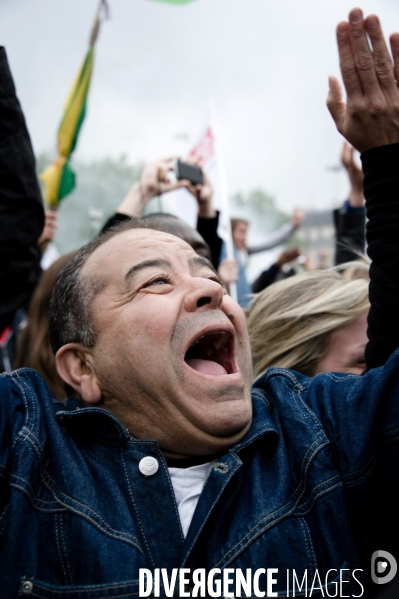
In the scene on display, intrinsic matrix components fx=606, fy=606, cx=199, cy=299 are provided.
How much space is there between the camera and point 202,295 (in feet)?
5.98

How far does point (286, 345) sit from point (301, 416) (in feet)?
3.12

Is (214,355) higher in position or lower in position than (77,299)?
lower

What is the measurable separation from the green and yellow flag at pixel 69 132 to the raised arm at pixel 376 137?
3.61m

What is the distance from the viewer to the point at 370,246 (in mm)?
1833

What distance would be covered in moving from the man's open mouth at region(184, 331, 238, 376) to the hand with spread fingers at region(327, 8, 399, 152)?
730 millimetres

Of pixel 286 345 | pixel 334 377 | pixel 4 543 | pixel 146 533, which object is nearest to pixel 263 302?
pixel 286 345

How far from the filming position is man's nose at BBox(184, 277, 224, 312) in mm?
1821

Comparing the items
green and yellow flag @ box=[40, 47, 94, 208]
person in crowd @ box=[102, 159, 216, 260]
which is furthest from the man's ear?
green and yellow flag @ box=[40, 47, 94, 208]

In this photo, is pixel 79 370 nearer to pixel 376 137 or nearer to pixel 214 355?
pixel 214 355

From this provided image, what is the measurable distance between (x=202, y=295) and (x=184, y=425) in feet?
1.27

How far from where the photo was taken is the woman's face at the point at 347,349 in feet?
8.14

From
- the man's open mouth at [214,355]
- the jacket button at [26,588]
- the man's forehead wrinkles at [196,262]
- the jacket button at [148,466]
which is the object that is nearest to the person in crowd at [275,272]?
the man's open mouth at [214,355]

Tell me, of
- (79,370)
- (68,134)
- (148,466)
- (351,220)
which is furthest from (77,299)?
(68,134)

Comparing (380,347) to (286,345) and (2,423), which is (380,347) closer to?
(286,345)
